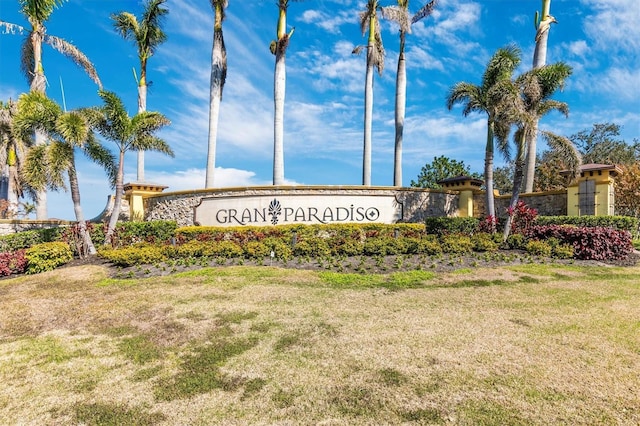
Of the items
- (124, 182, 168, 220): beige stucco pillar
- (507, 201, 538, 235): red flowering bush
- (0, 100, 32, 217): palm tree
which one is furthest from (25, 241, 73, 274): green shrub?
(507, 201, 538, 235): red flowering bush

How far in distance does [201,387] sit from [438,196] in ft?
49.2

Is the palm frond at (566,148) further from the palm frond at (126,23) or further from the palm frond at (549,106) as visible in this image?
the palm frond at (126,23)

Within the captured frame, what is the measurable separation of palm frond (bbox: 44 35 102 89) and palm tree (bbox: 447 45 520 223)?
2096 centimetres

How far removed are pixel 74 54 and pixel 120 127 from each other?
11354mm

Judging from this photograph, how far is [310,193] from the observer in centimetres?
1531

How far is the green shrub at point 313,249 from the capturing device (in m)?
11.3

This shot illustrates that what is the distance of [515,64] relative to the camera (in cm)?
1443

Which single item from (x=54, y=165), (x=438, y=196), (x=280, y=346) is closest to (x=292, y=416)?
(x=280, y=346)

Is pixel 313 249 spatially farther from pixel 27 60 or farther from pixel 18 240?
pixel 27 60

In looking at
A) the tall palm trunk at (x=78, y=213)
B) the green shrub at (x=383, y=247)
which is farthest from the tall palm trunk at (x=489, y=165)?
the tall palm trunk at (x=78, y=213)

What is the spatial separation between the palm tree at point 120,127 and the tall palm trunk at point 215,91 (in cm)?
399

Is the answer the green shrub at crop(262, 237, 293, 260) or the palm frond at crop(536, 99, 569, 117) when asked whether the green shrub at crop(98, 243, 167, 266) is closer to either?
the green shrub at crop(262, 237, 293, 260)

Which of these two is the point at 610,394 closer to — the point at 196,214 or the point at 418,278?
the point at 418,278

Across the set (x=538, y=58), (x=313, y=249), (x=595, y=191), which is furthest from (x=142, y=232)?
(x=538, y=58)
